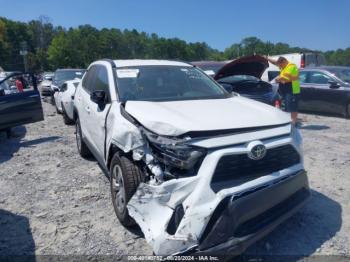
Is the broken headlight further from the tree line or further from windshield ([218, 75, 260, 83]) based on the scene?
the tree line

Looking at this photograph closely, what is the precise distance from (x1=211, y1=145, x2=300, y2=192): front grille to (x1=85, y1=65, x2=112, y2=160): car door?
1846 mm

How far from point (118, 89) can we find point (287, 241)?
2.56 meters

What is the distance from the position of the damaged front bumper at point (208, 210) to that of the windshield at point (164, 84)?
1484 millimetres

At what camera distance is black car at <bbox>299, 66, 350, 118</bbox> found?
1041cm

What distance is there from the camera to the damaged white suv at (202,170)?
115 inches

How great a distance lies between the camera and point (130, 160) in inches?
144

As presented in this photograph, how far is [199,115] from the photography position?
140 inches

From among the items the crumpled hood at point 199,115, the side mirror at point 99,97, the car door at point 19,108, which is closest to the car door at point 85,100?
the side mirror at point 99,97

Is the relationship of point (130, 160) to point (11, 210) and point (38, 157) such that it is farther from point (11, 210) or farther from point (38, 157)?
point (38, 157)

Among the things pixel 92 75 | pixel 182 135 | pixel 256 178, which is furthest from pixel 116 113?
pixel 92 75

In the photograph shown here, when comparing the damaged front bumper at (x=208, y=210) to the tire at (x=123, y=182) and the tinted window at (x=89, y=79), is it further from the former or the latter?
the tinted window at (x=89, y=79)

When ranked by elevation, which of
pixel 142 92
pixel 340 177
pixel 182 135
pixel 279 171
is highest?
pixel 142 92

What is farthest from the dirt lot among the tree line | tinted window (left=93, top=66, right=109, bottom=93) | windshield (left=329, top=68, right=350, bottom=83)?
the tree line

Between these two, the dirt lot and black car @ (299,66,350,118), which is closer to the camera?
the dirt lot
